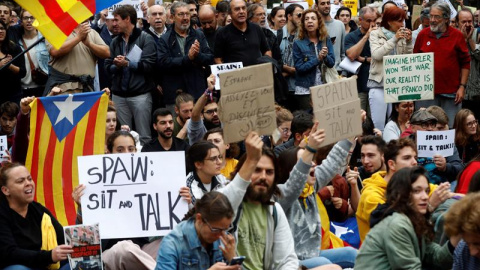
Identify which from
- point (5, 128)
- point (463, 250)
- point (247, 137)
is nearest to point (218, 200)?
point (247, 137)

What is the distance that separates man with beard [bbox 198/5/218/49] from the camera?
573 inches

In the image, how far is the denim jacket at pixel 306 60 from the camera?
Result: 47.3 ft

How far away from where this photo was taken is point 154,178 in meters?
9.25

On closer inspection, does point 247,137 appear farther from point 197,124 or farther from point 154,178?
point 197,124

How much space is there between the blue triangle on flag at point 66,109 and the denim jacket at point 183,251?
11.6ft

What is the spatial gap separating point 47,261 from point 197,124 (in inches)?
124

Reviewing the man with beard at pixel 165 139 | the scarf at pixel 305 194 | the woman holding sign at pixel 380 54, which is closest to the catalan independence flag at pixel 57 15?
the man with beard at pixel 165 139

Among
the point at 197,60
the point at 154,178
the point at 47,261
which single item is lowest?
the point at 47,261

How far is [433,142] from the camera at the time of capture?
1138 centimetres

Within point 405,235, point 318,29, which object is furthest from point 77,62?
point 405,235

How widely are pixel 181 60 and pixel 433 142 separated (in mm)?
3666

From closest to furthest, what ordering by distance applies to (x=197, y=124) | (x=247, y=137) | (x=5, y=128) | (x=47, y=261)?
(x=247, y=137)
(x=47, y=261)
(x=197, y=124)
(x=5, y=128)

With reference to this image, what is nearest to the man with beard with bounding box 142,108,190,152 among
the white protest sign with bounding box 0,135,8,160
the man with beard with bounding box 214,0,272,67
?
the white protest sign with bounding box 0,135,8,160

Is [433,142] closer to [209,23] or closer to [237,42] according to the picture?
[237,42]
